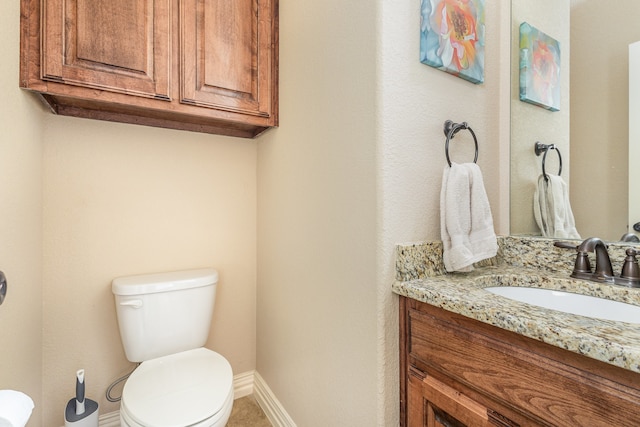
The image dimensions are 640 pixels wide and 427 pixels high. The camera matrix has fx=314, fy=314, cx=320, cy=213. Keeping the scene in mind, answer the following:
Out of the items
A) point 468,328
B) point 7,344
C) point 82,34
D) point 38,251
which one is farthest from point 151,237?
point 468,328

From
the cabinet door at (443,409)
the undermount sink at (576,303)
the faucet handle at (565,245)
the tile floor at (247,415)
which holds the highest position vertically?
the faucet handle at (565,245)

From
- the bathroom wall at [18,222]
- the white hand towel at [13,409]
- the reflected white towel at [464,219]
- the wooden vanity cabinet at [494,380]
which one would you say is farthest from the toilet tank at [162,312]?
the reflected white towel at [464,219]

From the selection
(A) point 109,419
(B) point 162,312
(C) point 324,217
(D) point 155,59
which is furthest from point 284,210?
(A) point 109,419

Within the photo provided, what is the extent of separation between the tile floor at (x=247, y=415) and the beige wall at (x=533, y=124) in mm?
1484

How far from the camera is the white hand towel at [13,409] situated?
471mm

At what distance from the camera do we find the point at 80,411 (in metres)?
1.29

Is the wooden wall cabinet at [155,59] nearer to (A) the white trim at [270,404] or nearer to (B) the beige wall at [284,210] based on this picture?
(B) the beige wall at [284,210]

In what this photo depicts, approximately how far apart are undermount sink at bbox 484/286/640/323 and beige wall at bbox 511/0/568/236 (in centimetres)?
30

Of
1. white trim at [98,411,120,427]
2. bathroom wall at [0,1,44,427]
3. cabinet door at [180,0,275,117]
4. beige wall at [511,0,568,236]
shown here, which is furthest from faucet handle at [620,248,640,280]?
white trim at [98,411,120,427]

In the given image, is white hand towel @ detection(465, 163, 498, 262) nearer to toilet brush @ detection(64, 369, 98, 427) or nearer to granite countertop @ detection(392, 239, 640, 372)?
granite countertop @ detection(392, 239, 640, 372)

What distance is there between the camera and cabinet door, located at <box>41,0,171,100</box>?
111 centimetres

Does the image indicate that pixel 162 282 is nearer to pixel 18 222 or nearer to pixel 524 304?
pixel 18 222

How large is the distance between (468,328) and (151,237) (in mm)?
1445

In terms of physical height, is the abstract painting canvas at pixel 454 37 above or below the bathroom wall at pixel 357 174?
above
